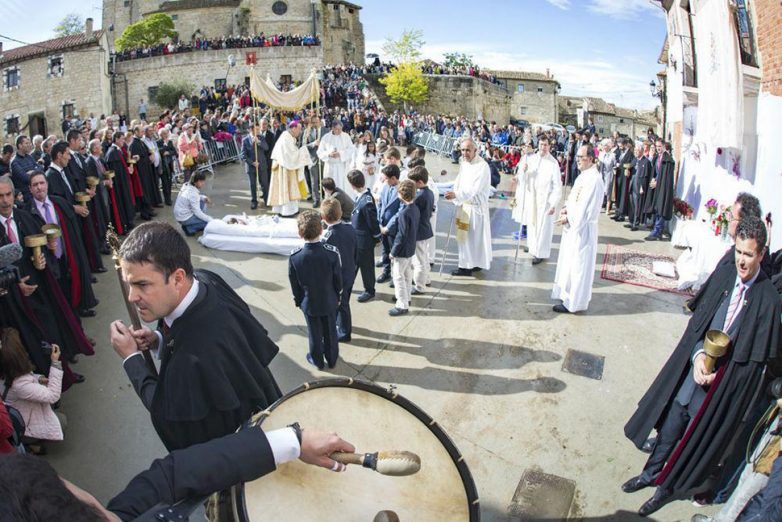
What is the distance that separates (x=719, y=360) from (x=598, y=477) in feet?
4.42

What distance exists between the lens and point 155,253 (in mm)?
2273

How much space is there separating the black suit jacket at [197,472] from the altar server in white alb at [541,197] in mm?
7051

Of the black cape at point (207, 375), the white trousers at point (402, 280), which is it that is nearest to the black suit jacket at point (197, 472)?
the black cape at point (207, 375)

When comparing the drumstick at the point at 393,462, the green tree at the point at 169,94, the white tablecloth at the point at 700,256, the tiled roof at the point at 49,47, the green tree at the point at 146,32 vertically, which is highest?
the green tree at the point at 146,32

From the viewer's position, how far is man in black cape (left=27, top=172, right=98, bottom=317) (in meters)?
5.59

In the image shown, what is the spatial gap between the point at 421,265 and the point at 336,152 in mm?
4806

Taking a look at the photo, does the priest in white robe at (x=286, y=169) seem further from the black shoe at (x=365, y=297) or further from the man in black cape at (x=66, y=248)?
the man in black cape at (x=66, y=248)

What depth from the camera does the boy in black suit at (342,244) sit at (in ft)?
18.4

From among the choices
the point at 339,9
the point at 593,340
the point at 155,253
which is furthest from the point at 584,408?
the point at 339,9

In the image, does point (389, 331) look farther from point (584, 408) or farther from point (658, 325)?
point (658, 325)

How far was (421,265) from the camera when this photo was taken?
24.0 ft

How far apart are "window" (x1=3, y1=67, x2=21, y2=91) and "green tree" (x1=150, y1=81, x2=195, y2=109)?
10048 millimetres

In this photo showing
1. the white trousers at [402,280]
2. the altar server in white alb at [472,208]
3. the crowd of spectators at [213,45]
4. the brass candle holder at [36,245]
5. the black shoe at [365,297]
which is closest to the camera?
the brass candle holder at [36,245]

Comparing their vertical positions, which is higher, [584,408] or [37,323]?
[37,323]
